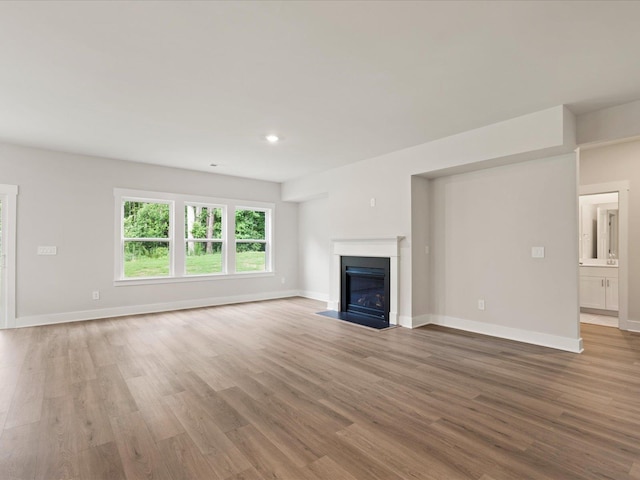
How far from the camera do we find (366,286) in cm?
560

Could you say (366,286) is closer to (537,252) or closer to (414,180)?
(414,180)

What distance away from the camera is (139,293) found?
227 inches

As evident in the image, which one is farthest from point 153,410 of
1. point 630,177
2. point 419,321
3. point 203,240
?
point 630,177

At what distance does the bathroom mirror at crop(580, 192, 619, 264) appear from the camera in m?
5.80

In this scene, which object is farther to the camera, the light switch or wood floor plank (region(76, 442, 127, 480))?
the light switch

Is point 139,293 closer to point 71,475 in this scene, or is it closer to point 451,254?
point 71,475

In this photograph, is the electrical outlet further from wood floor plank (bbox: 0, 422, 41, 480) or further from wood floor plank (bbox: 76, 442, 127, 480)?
wood floor plank (bbox: 76, 442, 127, 480)

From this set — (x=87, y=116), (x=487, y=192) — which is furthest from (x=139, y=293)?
(x=487, y=192)

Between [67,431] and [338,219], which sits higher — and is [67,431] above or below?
below

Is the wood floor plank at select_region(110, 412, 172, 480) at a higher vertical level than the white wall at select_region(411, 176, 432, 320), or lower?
lower

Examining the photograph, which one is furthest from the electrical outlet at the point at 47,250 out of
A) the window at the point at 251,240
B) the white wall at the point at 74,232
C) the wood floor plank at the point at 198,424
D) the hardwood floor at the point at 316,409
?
the wood floor plank at the point at 198,424

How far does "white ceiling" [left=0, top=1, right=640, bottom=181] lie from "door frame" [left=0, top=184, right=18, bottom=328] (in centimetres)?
114

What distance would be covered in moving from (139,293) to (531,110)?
642 centimetres

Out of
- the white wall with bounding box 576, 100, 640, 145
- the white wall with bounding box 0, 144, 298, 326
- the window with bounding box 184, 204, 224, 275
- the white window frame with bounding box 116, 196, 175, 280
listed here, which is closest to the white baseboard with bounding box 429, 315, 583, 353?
the white wall with bounding box 576, 100, 640, 145
